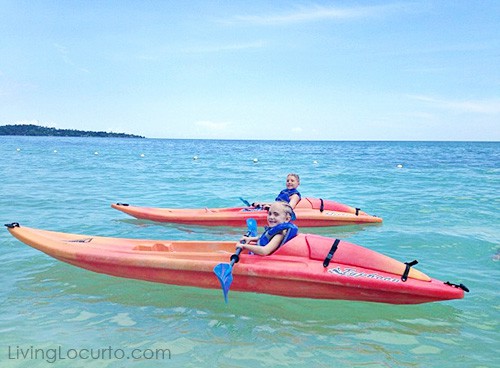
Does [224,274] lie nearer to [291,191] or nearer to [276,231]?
[276,231]

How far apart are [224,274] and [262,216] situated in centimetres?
492

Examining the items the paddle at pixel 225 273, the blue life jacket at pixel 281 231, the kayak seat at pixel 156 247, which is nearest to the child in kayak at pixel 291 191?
the kayak seat at pixel 156 247

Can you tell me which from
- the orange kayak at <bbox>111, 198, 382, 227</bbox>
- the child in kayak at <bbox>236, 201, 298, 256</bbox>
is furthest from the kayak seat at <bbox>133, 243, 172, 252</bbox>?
the orange kayak at <bbox>111, 198, 382, 227</bbox>

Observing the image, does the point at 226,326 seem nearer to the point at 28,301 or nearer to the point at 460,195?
the point at 28,301

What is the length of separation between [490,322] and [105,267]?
15.5ft

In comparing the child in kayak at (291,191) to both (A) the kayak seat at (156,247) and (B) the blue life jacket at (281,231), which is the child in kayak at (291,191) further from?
(B) the blue life jacket at (281,231)

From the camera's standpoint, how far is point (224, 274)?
4.87m

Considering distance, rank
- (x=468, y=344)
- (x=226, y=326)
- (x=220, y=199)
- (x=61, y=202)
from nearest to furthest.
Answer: (x=468, y=344), (x=226, y=326), (x=61, y=202), (x=220, y=199)

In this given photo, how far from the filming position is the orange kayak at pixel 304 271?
4957 mm

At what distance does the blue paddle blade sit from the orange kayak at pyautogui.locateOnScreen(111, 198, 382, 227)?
4774 millimetres

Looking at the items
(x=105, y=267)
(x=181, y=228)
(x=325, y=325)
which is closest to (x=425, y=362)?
(x=325, y=325)

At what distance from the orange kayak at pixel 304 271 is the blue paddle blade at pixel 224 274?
0.32 m

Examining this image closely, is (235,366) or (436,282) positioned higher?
(436,282)

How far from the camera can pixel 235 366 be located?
12.8ft
